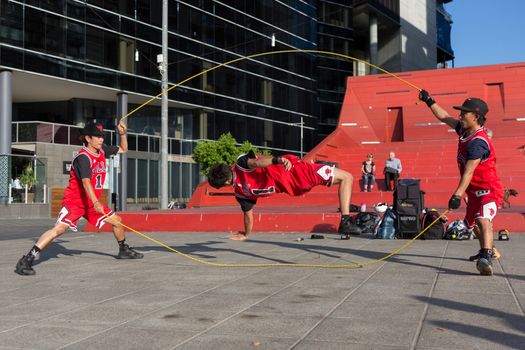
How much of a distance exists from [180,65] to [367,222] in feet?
92.6

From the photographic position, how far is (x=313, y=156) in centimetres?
2323

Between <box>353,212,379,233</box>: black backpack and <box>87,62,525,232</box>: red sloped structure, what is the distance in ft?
13.6

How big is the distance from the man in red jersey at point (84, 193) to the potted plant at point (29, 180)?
2392 cm

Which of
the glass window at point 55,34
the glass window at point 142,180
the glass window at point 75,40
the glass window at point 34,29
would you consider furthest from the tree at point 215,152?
the glass window at point 34,29

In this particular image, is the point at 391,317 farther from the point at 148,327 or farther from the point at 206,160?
the point at 206,160

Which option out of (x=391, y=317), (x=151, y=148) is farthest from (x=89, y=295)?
(x=151, y=148)

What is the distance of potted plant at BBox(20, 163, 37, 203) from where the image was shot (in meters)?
30.1

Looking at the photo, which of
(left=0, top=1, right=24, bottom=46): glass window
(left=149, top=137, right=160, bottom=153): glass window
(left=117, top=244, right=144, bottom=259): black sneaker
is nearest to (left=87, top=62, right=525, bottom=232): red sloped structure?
(left=117, top=244, right=144, bottom=259): black sneaker

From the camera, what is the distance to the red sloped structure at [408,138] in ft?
58.3

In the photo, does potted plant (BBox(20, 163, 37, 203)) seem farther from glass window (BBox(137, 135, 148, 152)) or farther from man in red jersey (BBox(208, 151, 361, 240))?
man in red jersey (BBox(208, 151, 361, 240))

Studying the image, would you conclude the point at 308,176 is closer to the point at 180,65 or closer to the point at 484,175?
the point at 484,175

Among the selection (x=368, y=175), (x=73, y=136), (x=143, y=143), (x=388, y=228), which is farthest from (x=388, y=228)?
(x=143, y=143)

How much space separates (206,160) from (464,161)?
32876 mm

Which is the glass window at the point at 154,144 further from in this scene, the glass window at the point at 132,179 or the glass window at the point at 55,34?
the glass window at the point at 55,34
